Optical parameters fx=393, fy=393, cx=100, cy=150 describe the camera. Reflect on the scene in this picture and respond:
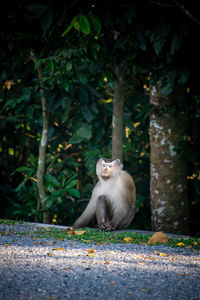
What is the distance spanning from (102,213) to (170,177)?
1032 mm

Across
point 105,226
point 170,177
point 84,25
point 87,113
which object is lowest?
point 105,226

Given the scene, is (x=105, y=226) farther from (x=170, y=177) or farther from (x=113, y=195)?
(x=170, y=177)

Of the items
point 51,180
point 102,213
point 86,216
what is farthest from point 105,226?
point 51,180

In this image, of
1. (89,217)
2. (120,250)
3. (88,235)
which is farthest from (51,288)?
(89,217)

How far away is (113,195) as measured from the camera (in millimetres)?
5480

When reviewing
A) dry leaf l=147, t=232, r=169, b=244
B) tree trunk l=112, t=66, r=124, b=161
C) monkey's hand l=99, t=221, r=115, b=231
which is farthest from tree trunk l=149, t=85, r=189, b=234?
dry leaf l=147, t=232, r=169, b=244

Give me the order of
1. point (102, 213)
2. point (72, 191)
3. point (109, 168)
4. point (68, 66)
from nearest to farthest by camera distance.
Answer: point (68, 66) → point (102, 213) → point (109, 168) → point (72, 191)

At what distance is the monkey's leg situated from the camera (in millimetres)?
5258

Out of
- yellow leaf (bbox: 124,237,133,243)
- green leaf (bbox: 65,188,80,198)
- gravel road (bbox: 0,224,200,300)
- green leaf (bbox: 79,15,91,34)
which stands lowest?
gravel road (bbox: 0,224,200,300)

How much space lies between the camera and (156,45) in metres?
4.17

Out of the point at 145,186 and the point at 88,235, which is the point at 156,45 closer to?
the point at 88,235

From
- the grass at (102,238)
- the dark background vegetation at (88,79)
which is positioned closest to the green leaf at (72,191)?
the dark background vegetation at (88,79)

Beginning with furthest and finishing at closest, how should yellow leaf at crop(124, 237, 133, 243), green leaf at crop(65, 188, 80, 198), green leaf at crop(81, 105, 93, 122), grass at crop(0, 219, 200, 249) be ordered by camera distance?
green leaf at crop(65, 188, 80, 198), green leaf at crop(81, 105, 93, 122), yellow leaf at crop(124, 237, 133, 243), grass at crop(0, 219, 200, 249)

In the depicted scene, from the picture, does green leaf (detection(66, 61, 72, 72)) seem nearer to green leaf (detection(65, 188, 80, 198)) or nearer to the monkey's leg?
the monkey's leg
